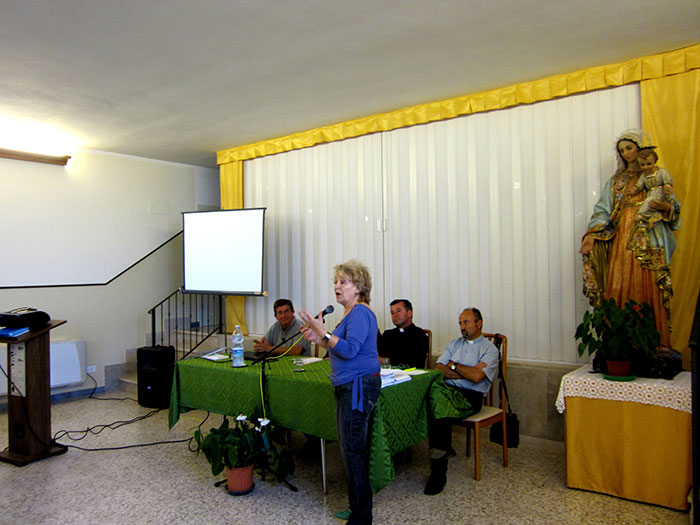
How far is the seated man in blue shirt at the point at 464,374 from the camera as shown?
11.0ft

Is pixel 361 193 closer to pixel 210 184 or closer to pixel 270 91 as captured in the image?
pixel 270 91

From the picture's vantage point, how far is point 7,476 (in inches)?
146

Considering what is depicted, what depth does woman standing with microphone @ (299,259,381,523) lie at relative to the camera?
268 cm

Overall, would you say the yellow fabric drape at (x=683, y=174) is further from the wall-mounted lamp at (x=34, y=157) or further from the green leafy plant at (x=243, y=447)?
the wall-mounted lamp at (x=34, y=157)

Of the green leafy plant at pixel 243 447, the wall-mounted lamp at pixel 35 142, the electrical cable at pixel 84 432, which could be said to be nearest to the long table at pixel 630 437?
the green leafy plant at pixel 243 447

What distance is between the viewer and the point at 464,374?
3.71m

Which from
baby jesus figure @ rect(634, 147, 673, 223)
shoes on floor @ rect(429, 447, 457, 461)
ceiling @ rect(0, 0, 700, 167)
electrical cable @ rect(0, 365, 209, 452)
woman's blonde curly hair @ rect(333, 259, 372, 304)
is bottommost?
electrical cable @ rect(0, 365, 209, 452)

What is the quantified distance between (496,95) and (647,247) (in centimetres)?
181

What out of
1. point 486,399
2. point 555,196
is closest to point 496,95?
point 555,196

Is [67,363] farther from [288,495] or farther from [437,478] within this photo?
[437,478]

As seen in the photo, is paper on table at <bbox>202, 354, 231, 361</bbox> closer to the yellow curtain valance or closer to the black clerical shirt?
the black clerical shirt

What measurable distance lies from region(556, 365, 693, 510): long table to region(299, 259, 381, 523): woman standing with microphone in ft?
4.35

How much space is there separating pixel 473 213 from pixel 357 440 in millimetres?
2493

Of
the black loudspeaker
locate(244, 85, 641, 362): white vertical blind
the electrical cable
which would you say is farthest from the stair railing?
locate(244, 85, 641, 362): white vertical blind
